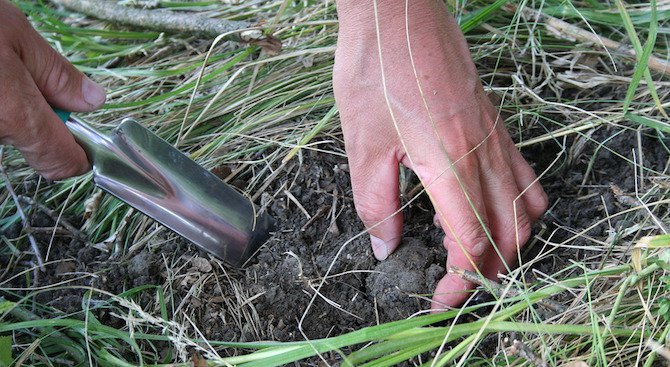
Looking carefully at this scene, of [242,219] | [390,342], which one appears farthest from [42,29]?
[390,342]

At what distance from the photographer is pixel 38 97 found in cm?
124

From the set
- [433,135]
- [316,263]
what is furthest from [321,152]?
[433,135]

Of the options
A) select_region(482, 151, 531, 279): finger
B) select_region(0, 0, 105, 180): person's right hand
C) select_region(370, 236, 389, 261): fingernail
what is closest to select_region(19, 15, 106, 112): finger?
select_region(0, 0, 105, 180): person's right hand

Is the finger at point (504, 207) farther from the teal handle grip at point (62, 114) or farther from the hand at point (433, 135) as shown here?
the teal handle grip at point (62, 114)

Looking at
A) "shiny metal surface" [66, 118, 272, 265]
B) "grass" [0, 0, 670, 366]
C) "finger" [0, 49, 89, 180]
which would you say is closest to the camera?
"grass" [0, 0, 670, 366]

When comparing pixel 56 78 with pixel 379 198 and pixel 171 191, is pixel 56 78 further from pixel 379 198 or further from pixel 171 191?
pixel 379 198

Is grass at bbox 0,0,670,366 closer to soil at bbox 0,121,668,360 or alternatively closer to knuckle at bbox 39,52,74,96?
soil at bbox 0,121,668,360

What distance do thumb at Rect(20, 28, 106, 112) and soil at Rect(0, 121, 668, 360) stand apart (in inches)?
12.4

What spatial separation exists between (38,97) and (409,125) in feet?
2.06

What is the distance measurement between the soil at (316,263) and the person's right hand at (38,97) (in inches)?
9.2

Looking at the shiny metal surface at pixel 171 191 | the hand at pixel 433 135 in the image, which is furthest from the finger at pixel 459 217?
the shiny metal surface at pixel 171 191

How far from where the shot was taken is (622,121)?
154 cm

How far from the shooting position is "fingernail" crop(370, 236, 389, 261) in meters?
1.36

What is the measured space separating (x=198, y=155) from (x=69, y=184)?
0.29 m
